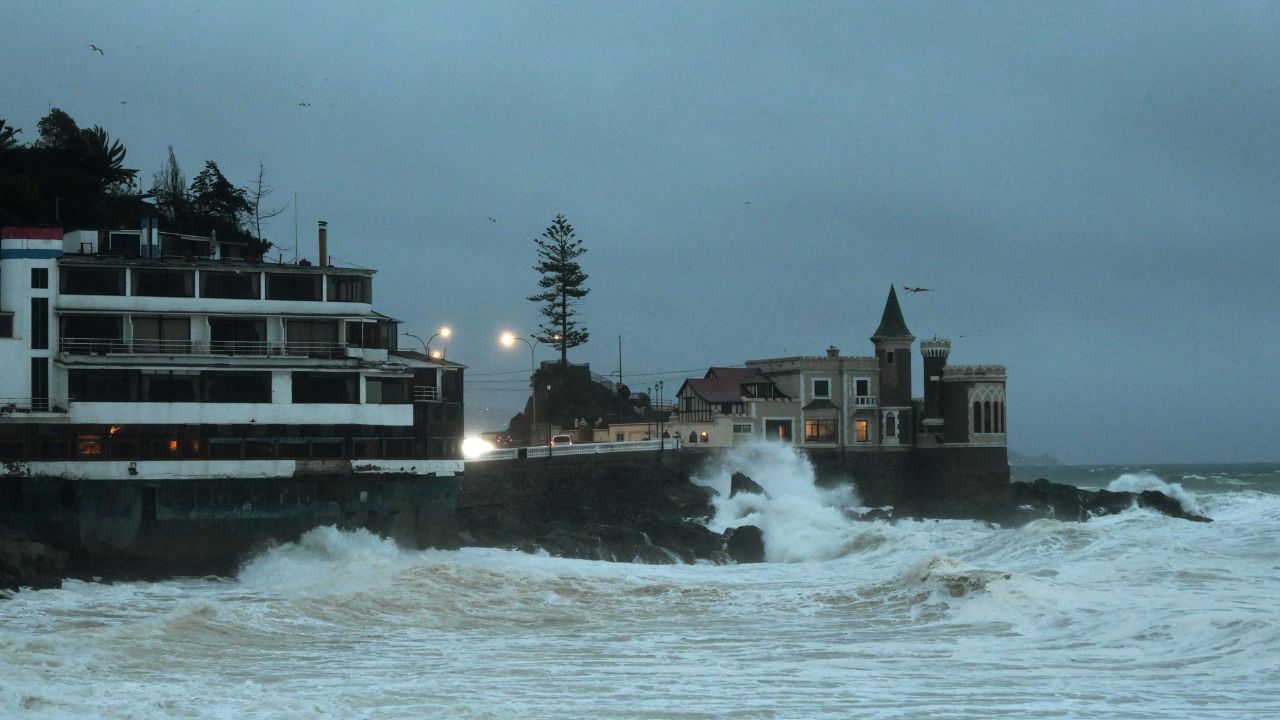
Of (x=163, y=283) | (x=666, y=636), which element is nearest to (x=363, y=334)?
(x=163, y=283)

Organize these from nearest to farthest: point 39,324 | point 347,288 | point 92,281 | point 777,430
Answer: point 39,324, point 92,281, point 347,288, point 777,430

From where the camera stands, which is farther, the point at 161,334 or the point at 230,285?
the point at 230,285

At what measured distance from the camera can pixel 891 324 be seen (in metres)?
69.2

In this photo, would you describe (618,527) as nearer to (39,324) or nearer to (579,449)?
(579,449)

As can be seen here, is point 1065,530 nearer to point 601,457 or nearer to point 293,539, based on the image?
point 601,457

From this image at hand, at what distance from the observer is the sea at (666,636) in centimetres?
2189

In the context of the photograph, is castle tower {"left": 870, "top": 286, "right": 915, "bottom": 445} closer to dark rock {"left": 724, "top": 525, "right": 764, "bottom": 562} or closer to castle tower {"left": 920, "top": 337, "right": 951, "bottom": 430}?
castle tower {"left": 920, "top": 337, "right": 951, "bottom": 430}

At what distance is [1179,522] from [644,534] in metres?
24.1

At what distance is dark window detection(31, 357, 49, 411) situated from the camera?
3847cm

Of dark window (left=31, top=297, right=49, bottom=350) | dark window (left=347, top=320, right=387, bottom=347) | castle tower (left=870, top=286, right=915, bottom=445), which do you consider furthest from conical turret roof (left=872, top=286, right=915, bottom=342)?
dark window (left=31, top=297, right=49, bottom=350)

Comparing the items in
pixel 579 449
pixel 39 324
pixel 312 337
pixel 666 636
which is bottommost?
pixel 666 636

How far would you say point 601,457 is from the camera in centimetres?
5541

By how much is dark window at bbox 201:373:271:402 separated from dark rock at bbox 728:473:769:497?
23.0 m

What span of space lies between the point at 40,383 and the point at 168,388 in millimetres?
3675
